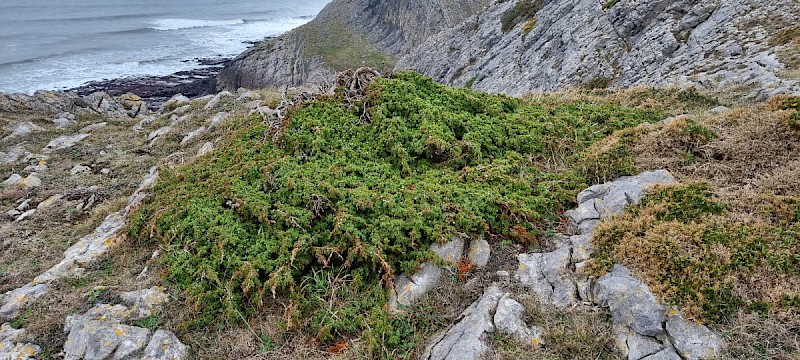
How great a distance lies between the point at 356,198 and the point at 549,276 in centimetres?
290

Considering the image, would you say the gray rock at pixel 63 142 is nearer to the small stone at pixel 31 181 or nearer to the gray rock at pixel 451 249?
the small stone at pixel 31 181

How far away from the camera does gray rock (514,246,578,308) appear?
510 cm

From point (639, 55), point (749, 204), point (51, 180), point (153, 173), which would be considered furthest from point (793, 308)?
point (639, 55)

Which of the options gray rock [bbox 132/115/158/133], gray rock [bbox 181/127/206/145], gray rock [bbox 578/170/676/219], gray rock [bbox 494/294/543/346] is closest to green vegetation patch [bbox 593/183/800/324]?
gray rock [bbox 578/170/676/219]

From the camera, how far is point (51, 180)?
1131 cm

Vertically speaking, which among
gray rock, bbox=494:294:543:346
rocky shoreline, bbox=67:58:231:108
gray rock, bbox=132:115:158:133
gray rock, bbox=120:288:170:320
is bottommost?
rocky shoreline, bbox=67:58:231:108

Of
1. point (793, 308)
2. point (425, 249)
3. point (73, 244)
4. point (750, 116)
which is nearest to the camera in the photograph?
point (793, 308)

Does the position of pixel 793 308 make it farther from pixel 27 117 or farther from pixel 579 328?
pixel 27 117

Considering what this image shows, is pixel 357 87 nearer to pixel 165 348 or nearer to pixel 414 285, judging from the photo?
pixel 414 285

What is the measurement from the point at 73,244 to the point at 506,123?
8.69m

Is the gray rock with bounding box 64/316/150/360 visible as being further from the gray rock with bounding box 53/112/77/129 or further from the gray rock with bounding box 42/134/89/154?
the gray rock with bounding box 53/112/77/129

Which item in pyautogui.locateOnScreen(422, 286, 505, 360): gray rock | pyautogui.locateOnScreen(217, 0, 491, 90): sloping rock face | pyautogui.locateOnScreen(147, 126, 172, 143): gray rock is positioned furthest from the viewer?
pyautogui.locateOnScreen(217, 0, 491, 90): sloping rock face

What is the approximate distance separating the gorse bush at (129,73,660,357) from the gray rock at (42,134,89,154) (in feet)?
28.0

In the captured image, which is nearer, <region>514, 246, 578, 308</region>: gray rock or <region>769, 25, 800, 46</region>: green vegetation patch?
<region>514, 246, 578, 308</region>: gray rock
